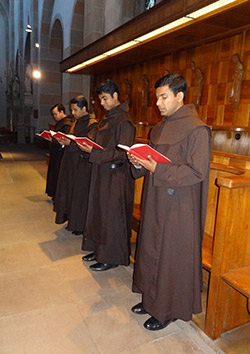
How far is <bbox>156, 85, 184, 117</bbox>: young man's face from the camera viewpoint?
1936 millimetres

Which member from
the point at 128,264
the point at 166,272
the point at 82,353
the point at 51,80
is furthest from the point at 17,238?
the point at 51,80

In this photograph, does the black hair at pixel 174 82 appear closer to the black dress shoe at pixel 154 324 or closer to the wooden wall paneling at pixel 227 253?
the wooden wall paneling at pixel 227 253

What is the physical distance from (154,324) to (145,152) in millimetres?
1315

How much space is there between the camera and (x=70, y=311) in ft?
7.59

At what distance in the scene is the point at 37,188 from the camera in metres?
6.34

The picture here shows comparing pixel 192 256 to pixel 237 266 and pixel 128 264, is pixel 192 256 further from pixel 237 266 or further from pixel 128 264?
pixel 128 264

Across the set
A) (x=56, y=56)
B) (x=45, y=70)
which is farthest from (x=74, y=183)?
(x=56, y=56)

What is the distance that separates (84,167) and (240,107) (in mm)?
3361

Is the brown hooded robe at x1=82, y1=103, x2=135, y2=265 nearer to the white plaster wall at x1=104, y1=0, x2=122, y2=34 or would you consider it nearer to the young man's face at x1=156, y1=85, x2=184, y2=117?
the young man's face at x1=156, y1=85, x2=184, y2=117

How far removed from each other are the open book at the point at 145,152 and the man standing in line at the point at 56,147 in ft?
9.95

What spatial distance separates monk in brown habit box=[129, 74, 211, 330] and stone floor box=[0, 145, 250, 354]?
22 centimetres

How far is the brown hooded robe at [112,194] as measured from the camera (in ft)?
9.08

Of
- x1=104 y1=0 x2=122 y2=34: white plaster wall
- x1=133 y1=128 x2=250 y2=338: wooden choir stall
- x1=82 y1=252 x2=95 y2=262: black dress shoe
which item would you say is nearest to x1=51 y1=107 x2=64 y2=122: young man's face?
x1=82 y1=252 x2=95 y2=262: black dress shoe

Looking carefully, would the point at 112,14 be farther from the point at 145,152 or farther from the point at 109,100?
the point at 145,152
